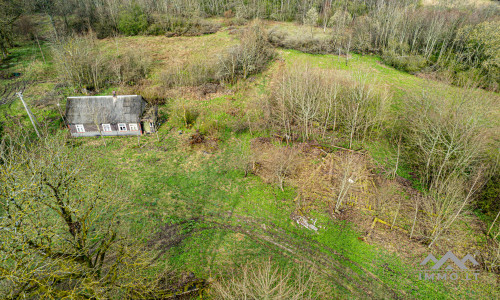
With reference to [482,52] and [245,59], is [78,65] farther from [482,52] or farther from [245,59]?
[482,52]

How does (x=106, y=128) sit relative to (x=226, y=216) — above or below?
above

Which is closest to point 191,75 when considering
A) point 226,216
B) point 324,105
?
point 324,105

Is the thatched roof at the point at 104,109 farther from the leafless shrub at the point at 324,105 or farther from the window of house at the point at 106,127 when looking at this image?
the leafless shrub at the point at 324,105

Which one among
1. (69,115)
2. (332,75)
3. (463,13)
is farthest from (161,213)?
(463,13)

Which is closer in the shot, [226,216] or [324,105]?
[226,216]

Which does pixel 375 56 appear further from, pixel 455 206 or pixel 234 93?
pixel 455 206

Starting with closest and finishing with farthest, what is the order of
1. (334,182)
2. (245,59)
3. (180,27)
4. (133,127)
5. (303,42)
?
1. (334,182)
2. (133,127)
3. (245,59)
4. (303,42)
5. (180,27)
